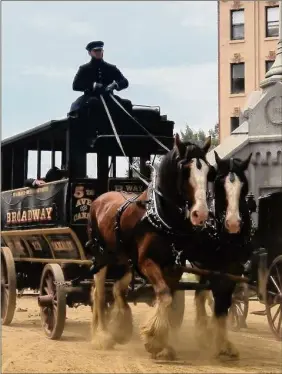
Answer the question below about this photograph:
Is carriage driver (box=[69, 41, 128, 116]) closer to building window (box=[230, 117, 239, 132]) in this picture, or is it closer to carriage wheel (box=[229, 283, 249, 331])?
carriage wheel (box=[229, 283, 249, 331])

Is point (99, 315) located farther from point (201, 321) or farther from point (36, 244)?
point (36, 244)

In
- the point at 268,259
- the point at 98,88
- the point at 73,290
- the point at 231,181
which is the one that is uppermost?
the point at 98,88

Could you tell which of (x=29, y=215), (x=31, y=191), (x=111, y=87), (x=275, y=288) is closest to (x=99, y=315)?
(x=275, y=288)

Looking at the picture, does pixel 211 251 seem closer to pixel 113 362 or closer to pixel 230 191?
pixel 230 191

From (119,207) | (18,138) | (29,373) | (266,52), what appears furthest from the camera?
(266,52)

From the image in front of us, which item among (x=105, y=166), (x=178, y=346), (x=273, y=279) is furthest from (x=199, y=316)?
(x=105, y=166)

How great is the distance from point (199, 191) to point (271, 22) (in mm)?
32609

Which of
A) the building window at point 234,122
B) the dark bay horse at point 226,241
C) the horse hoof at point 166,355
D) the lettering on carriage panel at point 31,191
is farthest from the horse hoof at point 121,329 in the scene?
the building window at point 234,122

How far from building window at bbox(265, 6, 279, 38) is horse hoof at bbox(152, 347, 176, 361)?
32.2 metres

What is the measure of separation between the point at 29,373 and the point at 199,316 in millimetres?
2315

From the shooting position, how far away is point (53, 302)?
930 centimetres

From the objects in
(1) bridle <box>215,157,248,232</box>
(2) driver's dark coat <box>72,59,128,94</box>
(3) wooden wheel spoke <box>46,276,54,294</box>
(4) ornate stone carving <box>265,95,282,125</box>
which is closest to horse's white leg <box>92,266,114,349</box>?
(3) wooden wheel spoke <box>46,276,54,294</box>

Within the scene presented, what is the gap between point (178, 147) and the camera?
7051 mm

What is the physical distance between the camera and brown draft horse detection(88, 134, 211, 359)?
691 centimetres
